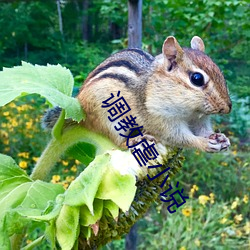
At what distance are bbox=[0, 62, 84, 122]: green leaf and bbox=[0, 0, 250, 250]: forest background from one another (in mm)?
614

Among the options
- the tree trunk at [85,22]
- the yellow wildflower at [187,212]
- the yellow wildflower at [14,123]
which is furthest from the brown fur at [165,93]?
the tree trunk at [85,22]

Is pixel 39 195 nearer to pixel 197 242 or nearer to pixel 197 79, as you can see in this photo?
pixel 197 79

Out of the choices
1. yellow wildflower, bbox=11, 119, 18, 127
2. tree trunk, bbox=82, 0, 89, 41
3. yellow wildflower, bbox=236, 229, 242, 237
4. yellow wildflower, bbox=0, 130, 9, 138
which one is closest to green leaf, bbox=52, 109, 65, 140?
yellow wildflower, bbox=236, 229, 242, 237

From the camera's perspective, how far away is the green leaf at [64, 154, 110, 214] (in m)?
0.47

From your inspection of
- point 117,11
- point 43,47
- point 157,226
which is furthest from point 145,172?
point 43,47

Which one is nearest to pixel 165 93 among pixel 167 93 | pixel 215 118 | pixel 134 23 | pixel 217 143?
pixel 167 93

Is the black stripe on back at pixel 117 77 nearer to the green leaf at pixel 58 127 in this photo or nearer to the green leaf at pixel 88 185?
the green leaf at pixel 58 127

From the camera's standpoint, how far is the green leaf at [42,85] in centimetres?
58

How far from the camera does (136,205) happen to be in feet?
1.79

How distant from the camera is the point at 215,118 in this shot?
2.35m

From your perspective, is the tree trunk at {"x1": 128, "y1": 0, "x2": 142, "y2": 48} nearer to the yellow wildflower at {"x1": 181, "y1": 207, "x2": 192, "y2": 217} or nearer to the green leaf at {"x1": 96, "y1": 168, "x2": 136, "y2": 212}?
the green leaf at {"x1": 96, "y1": 168, "x2": 136, "y2": 212}

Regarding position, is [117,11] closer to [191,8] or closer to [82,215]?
[191,8]

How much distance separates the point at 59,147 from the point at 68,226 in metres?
0.17

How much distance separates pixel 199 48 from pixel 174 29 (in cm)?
142
